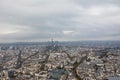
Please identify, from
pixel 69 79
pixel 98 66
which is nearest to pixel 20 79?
pixel 69 79

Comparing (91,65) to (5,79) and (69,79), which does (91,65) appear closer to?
(69,79)

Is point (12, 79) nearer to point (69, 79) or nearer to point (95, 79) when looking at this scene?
point (69, 79)

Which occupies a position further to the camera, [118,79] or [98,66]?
[98,66]

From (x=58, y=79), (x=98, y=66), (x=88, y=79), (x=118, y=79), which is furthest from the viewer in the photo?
(x=98, y=66)

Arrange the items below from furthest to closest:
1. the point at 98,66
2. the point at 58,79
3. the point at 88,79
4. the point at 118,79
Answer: the point at 98,66 < the point at 88,79 < the point at 58,79 < the point at 118,79

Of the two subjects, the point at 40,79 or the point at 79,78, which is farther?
the point at 79,78

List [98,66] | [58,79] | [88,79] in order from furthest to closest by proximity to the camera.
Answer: [98,66]
[88,79]
[58,79]

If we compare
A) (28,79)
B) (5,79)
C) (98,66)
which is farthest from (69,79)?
(98,66)

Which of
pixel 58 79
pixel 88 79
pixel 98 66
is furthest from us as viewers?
pixel 98 66

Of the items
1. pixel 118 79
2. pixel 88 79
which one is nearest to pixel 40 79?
pixel 88 79
